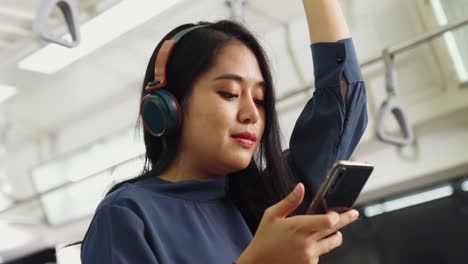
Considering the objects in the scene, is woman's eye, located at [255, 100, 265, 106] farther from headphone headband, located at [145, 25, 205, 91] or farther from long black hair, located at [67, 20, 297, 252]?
headphone headband, located at [145, 25, 205, 91]

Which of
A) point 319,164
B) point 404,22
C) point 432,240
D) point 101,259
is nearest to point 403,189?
point 432,240

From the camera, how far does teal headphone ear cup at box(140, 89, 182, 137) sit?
2.67 feet

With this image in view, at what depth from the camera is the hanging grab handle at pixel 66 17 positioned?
1.24 metres

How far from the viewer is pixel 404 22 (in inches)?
120

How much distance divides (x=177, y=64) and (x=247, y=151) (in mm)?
187

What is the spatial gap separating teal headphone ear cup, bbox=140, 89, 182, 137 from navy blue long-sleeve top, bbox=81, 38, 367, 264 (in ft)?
0.25

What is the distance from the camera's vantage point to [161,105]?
0.81 meters

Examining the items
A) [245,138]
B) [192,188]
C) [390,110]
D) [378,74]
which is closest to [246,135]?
[245,138]

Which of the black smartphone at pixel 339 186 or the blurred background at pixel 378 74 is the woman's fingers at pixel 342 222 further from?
the blurred background at pixel 378 74

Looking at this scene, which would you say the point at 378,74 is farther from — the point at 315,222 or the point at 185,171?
the point at 315,222

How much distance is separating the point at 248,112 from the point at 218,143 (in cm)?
6

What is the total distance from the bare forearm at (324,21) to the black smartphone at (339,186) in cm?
28

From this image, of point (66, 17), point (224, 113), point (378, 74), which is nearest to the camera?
point (224, 113)

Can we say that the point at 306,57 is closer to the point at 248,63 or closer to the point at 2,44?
the point at 2,44
